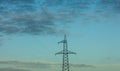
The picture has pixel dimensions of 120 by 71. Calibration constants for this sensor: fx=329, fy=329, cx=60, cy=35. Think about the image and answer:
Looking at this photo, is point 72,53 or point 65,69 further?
point 65,69

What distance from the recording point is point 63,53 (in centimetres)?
10381

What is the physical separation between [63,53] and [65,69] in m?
5.75

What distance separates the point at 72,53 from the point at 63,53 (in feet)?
19.5

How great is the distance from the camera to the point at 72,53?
323 ft

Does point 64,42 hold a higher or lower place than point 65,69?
higher

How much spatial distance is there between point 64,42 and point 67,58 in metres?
5.81

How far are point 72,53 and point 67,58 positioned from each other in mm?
7820

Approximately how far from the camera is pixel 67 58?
10594cm

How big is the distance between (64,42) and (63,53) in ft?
11.5

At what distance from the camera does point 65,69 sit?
106 metres

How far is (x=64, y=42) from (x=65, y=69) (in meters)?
9.09

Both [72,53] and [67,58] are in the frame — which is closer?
[72,53]
